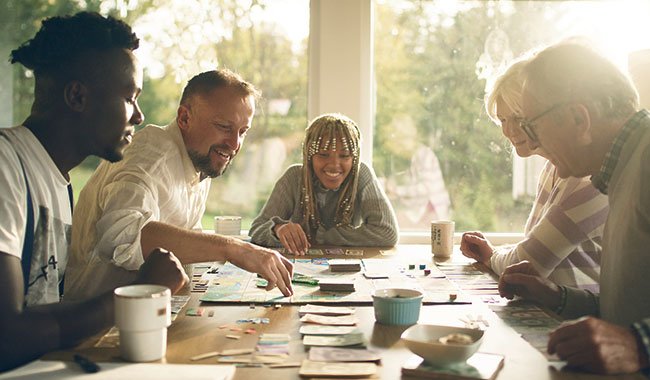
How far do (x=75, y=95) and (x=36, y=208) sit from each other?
293mm

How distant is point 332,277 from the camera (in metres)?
2.13

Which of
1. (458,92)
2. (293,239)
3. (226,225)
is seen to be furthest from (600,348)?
(458,92)

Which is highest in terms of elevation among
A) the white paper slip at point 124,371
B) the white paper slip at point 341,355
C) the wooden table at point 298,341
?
the white paper slip at point 124,371

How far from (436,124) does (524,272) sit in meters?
1.98

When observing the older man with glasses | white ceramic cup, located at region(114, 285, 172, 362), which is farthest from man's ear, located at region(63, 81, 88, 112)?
the older man with glasses

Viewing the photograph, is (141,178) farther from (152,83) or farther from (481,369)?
(152,83)

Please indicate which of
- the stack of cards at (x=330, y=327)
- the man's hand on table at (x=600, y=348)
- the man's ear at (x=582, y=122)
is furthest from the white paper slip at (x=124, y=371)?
the man's ear at (x=582, y=122)

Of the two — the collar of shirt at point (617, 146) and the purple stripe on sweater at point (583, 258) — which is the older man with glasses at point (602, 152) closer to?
the collar of shirt at point (617, 146)

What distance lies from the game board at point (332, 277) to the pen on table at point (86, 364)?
52 cm

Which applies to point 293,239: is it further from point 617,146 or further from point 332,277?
point 617,146

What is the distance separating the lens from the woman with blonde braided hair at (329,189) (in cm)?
310

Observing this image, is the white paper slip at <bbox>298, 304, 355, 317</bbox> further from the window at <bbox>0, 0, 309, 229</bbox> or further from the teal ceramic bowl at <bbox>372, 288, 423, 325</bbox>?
the window at <bbox>0, 0, 309, 229</bbox>

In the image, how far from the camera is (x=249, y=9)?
379 cm

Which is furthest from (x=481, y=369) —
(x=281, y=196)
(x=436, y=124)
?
(x=436, y=124)
